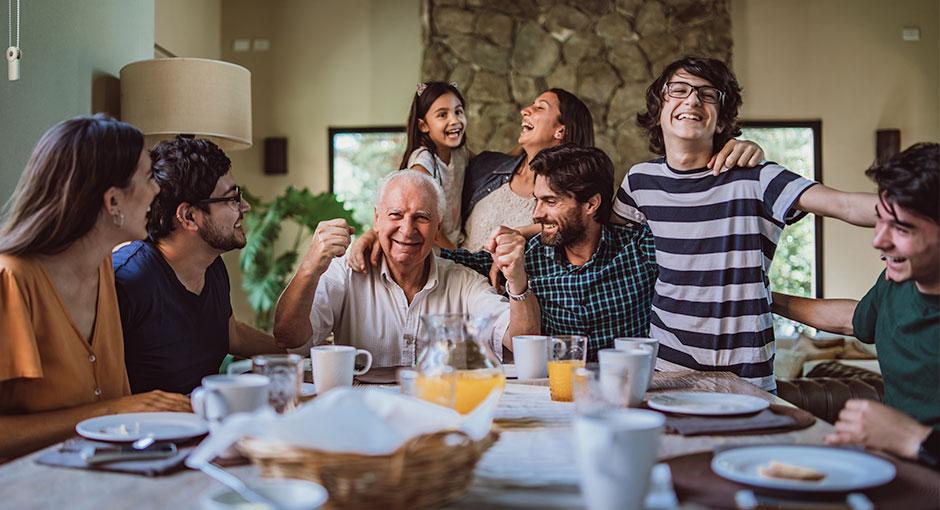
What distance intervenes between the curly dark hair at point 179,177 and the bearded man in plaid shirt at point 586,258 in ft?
2.87

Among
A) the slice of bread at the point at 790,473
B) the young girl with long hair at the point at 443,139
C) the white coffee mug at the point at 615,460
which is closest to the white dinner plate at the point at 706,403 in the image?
the slice of bread at the point at 790,473

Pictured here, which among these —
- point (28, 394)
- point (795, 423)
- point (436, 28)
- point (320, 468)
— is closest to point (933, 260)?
point (795, 423)

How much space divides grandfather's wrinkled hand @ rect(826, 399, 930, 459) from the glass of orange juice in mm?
492

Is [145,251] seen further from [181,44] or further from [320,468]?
[181,44]

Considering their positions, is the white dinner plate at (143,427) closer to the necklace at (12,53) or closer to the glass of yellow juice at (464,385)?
the glass of yellow juice at (464,385)

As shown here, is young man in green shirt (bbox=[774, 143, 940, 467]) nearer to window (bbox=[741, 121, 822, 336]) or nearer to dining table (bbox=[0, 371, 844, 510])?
dining table (bbox=[0, 371, 844, 510])

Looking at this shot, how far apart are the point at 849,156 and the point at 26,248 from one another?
597 cm

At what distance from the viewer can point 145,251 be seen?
81.9 inches

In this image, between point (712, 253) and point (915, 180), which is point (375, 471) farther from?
point (712, 253)

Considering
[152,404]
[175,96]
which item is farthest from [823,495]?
[175,96]

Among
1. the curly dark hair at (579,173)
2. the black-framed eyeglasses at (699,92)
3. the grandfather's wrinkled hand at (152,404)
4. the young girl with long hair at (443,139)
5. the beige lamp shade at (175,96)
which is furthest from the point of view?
the beige lamp shade at (175,96)

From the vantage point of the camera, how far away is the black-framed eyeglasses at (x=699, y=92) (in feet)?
7.50

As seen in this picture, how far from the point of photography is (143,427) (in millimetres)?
1338

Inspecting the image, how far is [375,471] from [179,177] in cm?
146
